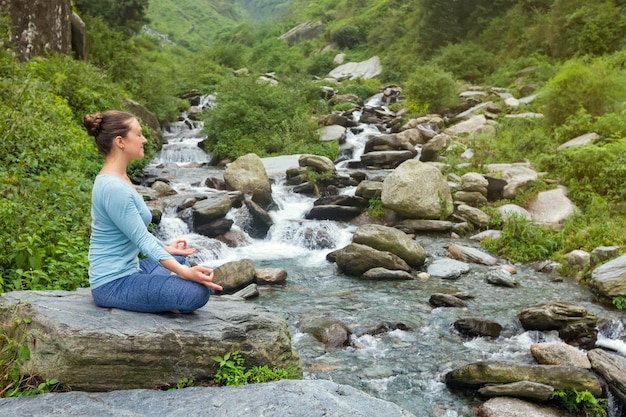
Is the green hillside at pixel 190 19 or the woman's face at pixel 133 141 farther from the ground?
the green hillside at pixel 190 19

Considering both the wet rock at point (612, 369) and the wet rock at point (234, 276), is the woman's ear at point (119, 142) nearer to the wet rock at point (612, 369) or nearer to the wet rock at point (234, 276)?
the wet rock at point (234, 276)

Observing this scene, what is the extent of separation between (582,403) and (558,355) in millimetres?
1014

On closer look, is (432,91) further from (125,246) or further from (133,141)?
(125,246)

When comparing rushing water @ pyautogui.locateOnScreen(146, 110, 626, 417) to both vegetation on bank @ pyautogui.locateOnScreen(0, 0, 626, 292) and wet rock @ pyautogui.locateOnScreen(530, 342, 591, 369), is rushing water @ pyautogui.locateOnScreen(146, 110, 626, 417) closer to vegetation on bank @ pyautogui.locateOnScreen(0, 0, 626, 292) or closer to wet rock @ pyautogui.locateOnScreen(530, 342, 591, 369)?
wet rock @ pyautogui.locateOnScreen(530, 342, 591, 369)

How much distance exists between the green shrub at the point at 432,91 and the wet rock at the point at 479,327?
724 inches

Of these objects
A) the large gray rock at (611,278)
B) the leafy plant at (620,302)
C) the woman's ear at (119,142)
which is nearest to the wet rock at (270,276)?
the large gray rock at (611,278)

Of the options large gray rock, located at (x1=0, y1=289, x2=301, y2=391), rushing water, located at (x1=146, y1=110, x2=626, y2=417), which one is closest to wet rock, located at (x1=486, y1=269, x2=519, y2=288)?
rushing water, located at (x1=146, y1=110, x2=626, y2=417)

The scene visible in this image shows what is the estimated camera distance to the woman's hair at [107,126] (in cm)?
367

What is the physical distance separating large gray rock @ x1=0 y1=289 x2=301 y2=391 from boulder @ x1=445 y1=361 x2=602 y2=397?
2.98 metres

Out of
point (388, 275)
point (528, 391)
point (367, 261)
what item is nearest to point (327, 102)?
point (367, 261)

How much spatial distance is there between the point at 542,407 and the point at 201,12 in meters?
87.1

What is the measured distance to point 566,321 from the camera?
7477 mm

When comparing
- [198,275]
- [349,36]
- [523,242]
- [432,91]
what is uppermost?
[349,36]

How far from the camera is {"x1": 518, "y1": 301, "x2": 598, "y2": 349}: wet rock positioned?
7.31 meters
